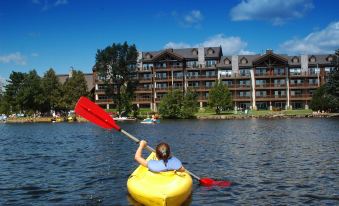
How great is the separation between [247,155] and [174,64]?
98436 mm

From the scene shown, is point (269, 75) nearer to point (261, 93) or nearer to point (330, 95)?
point (261, 93)

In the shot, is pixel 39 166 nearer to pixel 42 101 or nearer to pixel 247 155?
pixel 247 155

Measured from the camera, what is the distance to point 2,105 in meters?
159

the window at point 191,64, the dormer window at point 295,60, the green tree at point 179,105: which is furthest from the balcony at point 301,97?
the green tree at point 179,105

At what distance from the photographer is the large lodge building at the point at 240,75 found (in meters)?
123

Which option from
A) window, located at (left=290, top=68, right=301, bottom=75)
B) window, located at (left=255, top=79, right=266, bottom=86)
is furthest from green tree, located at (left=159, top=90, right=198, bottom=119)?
window, located at (left=290, top=68, right=301, bottom=75)

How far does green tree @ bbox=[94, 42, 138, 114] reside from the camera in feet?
366

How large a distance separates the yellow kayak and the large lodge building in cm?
10491

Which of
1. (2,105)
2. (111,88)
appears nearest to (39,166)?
(111,88)

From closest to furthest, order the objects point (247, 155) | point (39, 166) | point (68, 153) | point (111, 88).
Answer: point (39, 166) < point (247, 155) < point (68, 153) < point (111, 88)

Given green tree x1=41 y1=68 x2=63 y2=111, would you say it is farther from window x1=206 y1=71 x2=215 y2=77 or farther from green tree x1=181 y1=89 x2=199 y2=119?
window x1=206 y1=71 x2=215 y2=77

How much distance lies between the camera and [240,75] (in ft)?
411

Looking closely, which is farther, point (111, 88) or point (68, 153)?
point (111, 88)

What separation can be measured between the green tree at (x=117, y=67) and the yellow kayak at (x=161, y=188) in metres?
95.7
